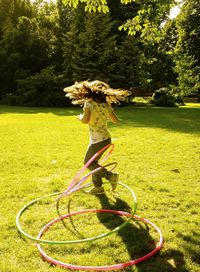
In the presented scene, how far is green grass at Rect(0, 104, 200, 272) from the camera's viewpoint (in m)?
4.50

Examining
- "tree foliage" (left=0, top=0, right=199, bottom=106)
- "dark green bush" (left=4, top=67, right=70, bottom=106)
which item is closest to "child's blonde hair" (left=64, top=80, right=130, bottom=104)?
"tree foliage" (left=0, top=0, right=199, bottom=106)

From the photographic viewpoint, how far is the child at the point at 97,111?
6.53 metres

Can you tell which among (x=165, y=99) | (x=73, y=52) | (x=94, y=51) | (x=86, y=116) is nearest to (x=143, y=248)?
(x=86, y=116)

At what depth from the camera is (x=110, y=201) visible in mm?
6508

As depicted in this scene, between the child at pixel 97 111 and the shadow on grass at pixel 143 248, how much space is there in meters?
0.95

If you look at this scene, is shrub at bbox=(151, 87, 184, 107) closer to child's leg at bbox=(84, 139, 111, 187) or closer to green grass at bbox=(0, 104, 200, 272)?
green grass at bbox=(0, 104, 200, 272)

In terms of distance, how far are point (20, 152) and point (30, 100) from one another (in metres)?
22.0

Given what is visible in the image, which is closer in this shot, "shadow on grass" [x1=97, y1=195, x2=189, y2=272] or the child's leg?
"shadow on grass" [x1=97, y1=195, x2=189, y2=272]

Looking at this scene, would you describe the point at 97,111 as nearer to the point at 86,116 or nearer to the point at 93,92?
the point at 86,116

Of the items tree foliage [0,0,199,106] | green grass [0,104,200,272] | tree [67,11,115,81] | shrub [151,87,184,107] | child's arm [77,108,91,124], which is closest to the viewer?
green grass [0,104,200,272]

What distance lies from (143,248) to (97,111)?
280 centimetres

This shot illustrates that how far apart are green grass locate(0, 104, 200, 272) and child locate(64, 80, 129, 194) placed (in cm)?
30

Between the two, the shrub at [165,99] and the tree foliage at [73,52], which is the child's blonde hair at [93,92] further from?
the shrub at [165,99]

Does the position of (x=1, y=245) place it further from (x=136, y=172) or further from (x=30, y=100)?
(x=30, y=100)
